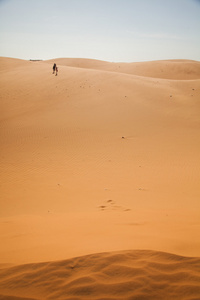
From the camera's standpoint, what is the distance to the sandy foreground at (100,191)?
2391 millimetres

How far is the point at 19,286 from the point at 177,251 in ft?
5.96

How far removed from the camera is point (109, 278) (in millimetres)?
2355

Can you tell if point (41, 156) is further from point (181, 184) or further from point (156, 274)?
point (156, 274)

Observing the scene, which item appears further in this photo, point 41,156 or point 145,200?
point 41,156

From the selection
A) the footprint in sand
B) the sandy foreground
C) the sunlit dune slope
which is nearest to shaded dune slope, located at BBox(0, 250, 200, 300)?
the sandy foreground

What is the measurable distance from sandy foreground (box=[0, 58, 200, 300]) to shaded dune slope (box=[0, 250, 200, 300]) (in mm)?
10

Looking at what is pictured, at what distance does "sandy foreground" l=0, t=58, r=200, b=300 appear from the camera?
2391 mm

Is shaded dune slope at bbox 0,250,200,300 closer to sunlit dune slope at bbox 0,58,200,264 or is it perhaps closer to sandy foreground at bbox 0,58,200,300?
sandy foreground at bbox 0,58,200,300

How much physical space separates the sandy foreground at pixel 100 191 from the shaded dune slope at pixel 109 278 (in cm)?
1

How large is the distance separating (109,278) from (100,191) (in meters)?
3.76

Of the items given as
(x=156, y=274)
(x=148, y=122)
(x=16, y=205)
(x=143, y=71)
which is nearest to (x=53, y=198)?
(x=16, y=205)

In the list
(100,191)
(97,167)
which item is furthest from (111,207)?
(97,167)

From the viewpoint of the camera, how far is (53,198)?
585 cm

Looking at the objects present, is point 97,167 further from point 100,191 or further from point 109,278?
point 109,278
